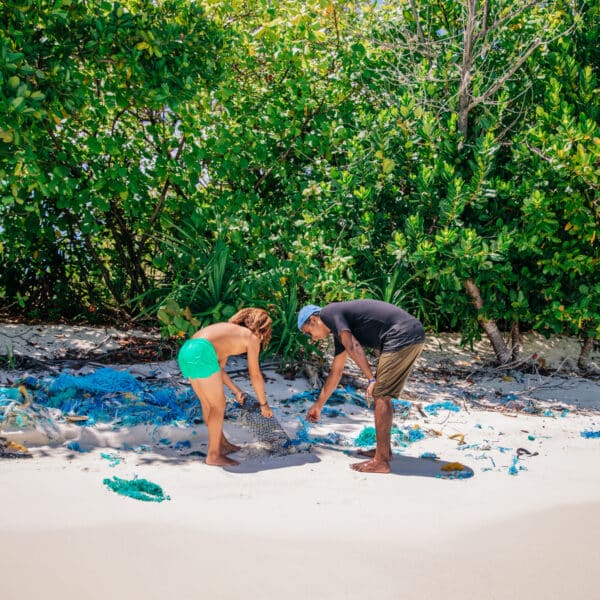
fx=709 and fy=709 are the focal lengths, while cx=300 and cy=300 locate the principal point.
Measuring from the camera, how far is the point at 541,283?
297 inches

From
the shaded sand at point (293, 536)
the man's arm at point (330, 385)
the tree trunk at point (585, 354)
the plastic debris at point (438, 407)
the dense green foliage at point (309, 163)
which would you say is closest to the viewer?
the shaded sand at point (293, 536)

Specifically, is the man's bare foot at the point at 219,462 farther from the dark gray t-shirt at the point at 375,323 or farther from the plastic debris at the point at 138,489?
the dark gray t-shirt at the point at 375,323

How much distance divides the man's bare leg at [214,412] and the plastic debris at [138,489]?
2.06 feet

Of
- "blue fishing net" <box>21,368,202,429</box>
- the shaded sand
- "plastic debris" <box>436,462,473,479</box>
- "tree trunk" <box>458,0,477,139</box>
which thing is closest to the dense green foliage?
"tree trunk" <box>458,0,477,139</box>

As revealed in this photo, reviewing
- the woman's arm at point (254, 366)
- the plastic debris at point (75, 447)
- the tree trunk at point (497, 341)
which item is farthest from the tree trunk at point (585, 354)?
the plastic debris at point (75, 447)

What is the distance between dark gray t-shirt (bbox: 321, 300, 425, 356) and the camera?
4.95 metres

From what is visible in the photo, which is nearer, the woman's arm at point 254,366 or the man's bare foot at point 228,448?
the woman's arm at point 254,366

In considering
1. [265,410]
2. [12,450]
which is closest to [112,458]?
[12,450]

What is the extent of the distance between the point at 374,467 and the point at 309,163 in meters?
4.36

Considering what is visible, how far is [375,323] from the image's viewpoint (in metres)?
5.03

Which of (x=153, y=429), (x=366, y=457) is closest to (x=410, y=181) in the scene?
(x=366, y=457)

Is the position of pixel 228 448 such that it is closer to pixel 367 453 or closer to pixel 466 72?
pixel 367 453

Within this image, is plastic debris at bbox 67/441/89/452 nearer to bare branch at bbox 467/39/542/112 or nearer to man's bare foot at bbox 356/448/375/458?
man's bare foot at bbox 356/448/375/458

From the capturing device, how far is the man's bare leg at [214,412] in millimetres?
4777
